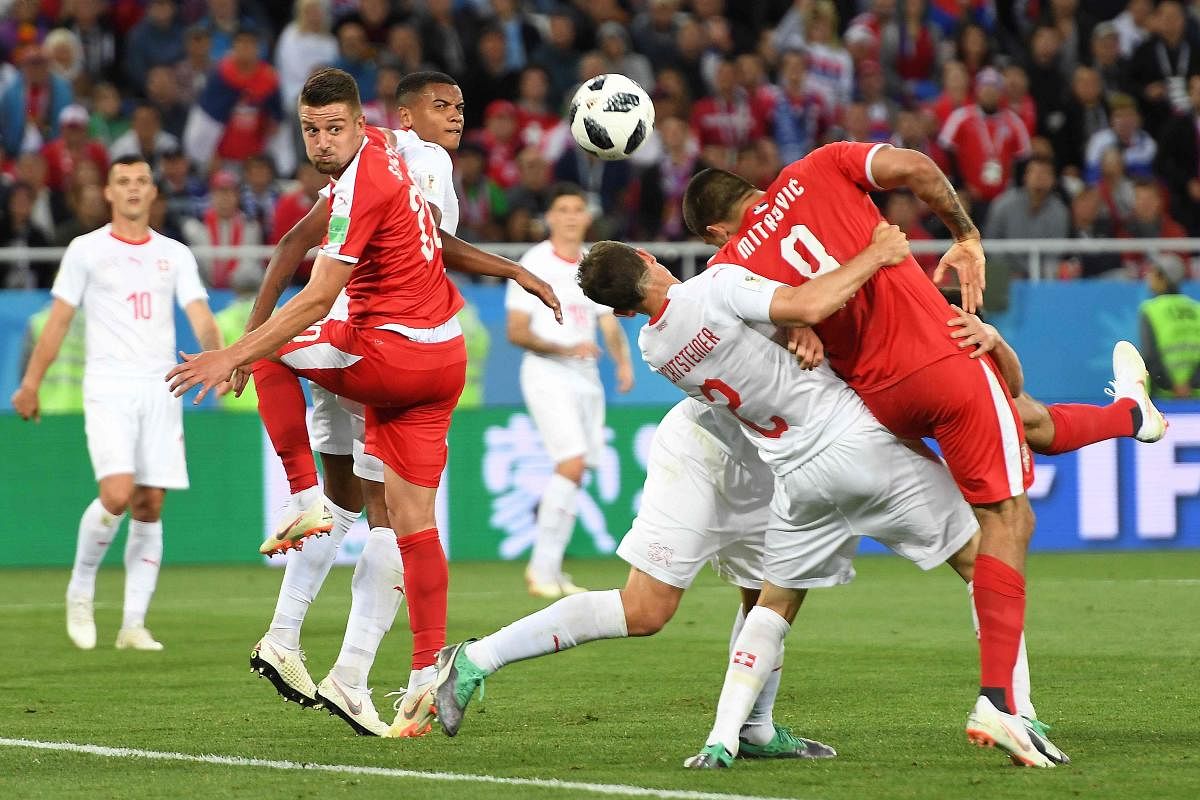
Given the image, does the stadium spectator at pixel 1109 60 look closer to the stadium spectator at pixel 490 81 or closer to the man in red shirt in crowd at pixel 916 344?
the stadium spectator at pixel 490 81

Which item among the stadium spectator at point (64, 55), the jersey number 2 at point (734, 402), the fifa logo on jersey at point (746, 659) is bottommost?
the fifa logo on jersey at point (746, 659)

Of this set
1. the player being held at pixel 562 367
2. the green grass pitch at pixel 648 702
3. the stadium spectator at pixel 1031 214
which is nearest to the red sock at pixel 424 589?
the green grass pitch at pixel 648 702

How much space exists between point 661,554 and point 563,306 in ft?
20.5

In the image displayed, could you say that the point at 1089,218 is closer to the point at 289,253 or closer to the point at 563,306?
the point at 563,306

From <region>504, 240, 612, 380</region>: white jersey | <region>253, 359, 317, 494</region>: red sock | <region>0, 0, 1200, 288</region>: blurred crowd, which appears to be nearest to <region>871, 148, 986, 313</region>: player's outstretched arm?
<region>253, 359, 317, 494</region>: red sock

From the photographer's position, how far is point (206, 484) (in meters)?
14.5

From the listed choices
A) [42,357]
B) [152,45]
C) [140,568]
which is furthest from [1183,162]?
[42,357]

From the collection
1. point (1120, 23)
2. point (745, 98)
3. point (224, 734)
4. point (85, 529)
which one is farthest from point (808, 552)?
point (1120, 23)

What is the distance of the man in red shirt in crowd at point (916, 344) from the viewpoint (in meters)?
6.16

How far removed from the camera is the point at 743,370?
6.18m

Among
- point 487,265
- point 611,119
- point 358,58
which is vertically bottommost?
point 487,265

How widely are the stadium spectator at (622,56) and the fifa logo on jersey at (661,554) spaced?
1169 cm

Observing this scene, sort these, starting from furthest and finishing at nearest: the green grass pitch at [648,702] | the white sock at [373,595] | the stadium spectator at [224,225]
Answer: the stadium spectator at [224,225] → the white sock at [373,595] → the green grass pitch at [648,702]

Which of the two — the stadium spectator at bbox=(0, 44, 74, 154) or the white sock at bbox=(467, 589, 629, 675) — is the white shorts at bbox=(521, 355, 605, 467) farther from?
the white sock at bbox=(467, 589, 629, 675)
